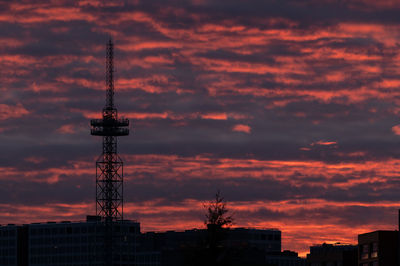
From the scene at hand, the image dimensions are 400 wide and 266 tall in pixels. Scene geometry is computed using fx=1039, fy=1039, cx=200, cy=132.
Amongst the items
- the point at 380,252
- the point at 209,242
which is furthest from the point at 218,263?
the point at 380,252

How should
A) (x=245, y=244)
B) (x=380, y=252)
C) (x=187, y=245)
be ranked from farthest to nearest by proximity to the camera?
(x=380, y=252) → (x=187, y=245) → (x=245, y=244)

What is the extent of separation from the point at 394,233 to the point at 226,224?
118m

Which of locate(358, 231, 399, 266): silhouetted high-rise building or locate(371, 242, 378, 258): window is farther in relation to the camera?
locate(371, 242, 378, 258): window

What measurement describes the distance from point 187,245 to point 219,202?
4337 millimetres

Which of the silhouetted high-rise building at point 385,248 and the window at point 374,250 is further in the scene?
the window at point 374,250

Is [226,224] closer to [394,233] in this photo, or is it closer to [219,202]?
[219,202]

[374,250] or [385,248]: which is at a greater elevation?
[385,248]

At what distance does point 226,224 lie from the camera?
79625mm

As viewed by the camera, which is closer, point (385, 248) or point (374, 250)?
point (385, 248)

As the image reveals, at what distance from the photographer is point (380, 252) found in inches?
7530

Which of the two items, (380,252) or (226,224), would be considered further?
(380,252)

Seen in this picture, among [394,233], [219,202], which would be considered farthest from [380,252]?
[219,202]

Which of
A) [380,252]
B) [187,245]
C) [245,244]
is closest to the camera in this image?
[245,244]

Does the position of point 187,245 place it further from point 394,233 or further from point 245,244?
point 394,233
